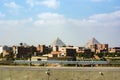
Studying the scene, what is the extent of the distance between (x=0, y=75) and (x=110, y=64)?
2211cm

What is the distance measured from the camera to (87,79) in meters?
37.2

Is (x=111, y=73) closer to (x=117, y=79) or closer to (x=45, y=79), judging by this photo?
(x=117, y=79)

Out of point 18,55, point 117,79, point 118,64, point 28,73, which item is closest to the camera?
point 117,79

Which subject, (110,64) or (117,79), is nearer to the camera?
→ (117,79)

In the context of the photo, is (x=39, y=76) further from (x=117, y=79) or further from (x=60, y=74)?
(x=117, y=79)

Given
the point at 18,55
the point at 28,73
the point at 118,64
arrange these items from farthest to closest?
the point at 18,55 → the point at 118,64 → the point at 28,73

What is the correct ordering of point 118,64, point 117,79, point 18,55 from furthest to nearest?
point 18,55
point 118,64
point 117,79

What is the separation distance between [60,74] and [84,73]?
299cm

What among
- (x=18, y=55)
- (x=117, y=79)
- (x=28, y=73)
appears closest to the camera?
(x=117, y=79)

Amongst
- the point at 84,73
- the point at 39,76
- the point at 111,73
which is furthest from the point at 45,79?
the point at 111,73

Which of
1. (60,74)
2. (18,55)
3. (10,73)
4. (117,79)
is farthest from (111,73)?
(18,55)

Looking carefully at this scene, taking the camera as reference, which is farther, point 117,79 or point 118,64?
point 118,64

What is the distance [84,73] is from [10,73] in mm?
9759

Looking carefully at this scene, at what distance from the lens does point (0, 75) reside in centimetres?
4038
